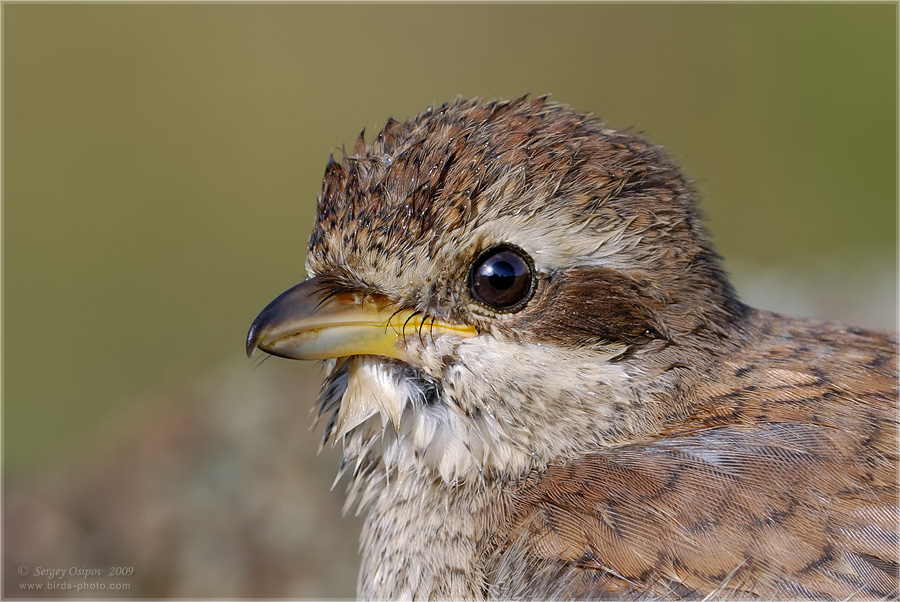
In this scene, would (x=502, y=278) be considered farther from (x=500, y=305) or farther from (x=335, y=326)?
(x=335, y=326)

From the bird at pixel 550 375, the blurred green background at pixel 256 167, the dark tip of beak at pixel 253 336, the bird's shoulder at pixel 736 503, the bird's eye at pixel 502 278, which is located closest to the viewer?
the bird's shoulder at pixel 736 503

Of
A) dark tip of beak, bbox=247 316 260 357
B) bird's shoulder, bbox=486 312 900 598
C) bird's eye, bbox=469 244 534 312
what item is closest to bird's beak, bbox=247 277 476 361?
dark tip of beak, bbox=247 316 260 357

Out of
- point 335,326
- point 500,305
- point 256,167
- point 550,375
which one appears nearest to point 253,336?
point 335,326

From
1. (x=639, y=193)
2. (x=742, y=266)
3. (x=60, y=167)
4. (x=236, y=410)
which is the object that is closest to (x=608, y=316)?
(x=639, y=193)

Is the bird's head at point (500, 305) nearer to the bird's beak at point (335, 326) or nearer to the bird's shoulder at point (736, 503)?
the bird's beak at point (335, 326)

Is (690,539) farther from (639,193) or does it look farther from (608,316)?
(639,193)

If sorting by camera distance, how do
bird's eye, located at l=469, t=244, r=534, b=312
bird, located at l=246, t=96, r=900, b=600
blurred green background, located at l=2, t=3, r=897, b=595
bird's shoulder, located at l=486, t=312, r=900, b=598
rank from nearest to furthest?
bird's shoulder, located at l=486, t=312, r=900, b=598
bird, located at l=246, t=96, r=900, b=600
bird's eye, located at l=469, t=244, r=534, b=312
blurred green background, located at l=2, t=3, r=897, b=595

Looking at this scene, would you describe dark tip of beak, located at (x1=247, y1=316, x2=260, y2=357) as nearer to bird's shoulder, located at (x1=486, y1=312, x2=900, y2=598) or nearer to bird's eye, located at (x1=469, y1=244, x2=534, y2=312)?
bird's eye, located at (x1=469, y1=244, x2=534, y2=312)

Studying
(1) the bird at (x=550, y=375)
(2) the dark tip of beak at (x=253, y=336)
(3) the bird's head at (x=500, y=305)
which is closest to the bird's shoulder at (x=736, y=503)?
(1) the bird at (x=550, y=375)
